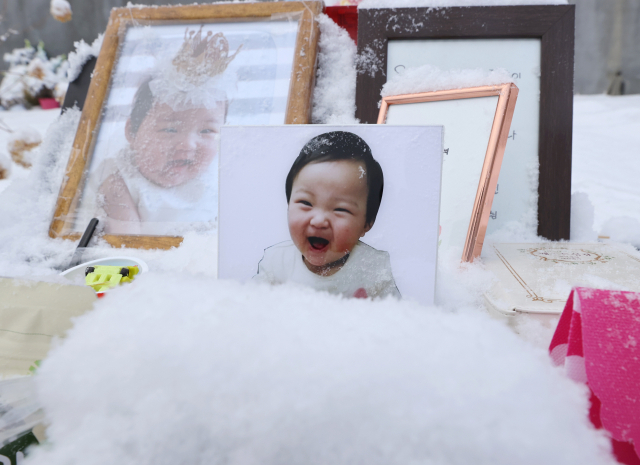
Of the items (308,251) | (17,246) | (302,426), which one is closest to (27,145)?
(17,246)

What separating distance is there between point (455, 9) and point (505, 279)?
47cm

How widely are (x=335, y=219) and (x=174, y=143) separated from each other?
440 millimetres

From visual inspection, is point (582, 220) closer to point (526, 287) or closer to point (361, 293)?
point (526, 287)

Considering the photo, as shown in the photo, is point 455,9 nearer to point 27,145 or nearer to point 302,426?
point 302,426

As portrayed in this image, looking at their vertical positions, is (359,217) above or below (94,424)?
above

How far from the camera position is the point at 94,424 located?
0.82ft

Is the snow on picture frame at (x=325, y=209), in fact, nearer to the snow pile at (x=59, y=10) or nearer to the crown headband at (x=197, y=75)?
the crown headband at (x=197, y=75)

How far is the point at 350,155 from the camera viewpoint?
40 centimetres

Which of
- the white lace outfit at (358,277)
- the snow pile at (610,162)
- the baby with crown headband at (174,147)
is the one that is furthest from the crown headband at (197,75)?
the snow pile at (610,162)

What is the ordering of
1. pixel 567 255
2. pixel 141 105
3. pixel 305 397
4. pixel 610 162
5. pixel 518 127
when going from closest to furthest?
pixel 305 397 → pixel 567 255 → pixel 518 127 → pixel 141 105 → pixel 610 162

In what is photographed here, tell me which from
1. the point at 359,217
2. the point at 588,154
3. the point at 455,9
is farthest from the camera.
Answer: the point at 588,154

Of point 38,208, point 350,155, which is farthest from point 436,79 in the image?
point 38,208

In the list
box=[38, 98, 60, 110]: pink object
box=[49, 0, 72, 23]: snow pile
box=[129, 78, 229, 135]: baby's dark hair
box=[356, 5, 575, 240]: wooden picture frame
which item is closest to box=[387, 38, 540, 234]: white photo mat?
box=[356, 5, 575, 240]: wooden picture frame

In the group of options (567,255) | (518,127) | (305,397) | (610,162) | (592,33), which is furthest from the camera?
(592,33)
